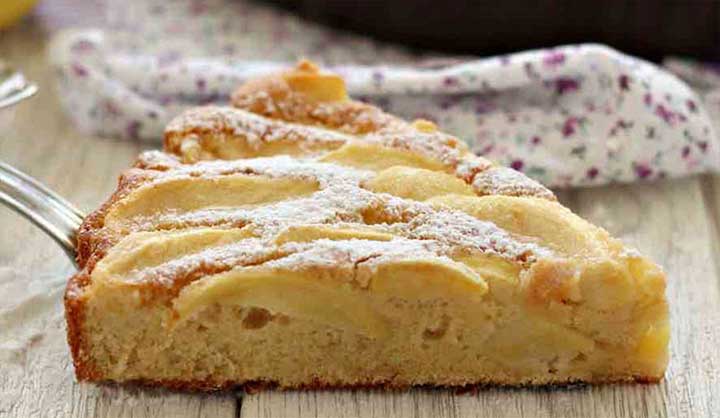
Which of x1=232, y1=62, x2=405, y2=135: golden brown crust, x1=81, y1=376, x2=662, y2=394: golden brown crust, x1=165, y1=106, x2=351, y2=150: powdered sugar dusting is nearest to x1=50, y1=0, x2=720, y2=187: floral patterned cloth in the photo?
x1=232, y1=62, x2=405, y2=135: golden brown crust

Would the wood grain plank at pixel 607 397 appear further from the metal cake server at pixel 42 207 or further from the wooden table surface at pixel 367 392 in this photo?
the metal cake server at pixel 42 207

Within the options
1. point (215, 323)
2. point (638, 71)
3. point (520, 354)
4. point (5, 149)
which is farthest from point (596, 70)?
point (5, 149)

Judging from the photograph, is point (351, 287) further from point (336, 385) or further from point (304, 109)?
point (304, 109)

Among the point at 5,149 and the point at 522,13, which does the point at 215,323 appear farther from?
the point at 522,13

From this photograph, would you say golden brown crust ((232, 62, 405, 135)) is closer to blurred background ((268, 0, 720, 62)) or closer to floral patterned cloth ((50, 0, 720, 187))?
floral patterned cloth ((50, 0, 720, 187))

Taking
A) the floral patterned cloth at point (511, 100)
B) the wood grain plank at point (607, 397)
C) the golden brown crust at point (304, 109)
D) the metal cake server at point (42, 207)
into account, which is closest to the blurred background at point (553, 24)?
the floral patterned cloth at point (511, 100)

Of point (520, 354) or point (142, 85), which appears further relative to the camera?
point (142, 85)
